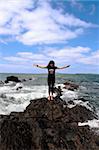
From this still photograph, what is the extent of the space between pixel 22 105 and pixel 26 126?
41.3ft

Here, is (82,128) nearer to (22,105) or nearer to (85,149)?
(85,149)

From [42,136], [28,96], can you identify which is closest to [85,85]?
[28,96]

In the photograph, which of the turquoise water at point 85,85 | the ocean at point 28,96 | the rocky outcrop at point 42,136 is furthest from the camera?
the turquoise water at point 85,85

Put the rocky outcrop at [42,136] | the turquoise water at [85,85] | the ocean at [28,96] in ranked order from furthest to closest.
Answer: the turquoise water at [85,85], the ocean at [28,96], the rocky outcrop at [42,136]

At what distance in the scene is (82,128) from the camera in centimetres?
1002

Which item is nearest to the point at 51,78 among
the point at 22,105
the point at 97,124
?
the point at 97,124

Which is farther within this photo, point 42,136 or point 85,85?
point 85,85

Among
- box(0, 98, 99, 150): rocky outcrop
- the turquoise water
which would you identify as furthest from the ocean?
box(0, 98, 99, 150): rocky outcrop

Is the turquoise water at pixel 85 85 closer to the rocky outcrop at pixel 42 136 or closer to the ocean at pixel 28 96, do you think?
the ocean at pixel 28 96

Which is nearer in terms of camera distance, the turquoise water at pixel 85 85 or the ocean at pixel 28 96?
the ocean at pixel 28 96

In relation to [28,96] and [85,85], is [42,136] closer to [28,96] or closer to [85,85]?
[28,96]

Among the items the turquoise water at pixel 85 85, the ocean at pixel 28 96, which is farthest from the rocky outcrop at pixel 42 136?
the turquoise water at pixel 85 85

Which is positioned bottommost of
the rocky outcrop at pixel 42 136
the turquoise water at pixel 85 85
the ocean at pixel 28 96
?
the turquoise water at pixel 85 85

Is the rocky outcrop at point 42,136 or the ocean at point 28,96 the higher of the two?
the rocky outcrop at point 42,136
